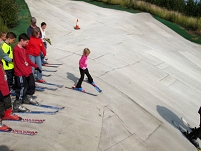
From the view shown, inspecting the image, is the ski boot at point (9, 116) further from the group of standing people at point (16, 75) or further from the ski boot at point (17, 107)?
the ski boot at point (17, 107)

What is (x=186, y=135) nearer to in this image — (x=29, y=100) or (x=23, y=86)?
(x=29, y=100)

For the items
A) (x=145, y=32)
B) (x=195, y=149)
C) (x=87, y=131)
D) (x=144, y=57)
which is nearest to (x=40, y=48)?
(x=87, y=131)

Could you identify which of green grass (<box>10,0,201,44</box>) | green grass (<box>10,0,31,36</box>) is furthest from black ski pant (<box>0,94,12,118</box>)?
green grass (<box>10,0,201,44</box>)

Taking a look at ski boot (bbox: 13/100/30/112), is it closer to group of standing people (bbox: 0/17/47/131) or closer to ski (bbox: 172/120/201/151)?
group of standing people (bbox: 0/17/47/131)

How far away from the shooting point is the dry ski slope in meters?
5.80

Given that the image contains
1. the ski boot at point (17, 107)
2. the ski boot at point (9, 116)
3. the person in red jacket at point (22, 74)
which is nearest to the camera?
the ski boot at point (9, 116)

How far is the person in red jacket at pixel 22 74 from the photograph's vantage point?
5.67 meters

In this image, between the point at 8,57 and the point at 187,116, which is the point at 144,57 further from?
the point at 8,57

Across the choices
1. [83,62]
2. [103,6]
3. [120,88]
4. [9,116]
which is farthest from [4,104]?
[103,6]

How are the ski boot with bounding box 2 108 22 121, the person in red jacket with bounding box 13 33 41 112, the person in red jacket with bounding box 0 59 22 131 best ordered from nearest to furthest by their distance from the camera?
the person in red jacket with bounding box 0 59 22 131
the ski boot with bounding box 2 108 22 121
the person in red jacket with bounding box 13 33 41 112

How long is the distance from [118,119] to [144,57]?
645 cm

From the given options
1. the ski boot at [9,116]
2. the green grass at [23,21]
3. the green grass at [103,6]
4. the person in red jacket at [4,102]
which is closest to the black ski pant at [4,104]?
the person in red jacket at [4,102]

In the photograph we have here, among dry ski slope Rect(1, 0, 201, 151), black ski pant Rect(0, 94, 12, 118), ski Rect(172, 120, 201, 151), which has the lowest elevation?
ski Rect(172, 120, 201, 151)

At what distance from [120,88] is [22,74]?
4253 mm
